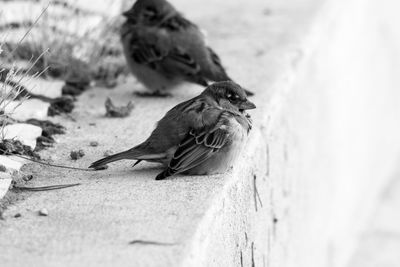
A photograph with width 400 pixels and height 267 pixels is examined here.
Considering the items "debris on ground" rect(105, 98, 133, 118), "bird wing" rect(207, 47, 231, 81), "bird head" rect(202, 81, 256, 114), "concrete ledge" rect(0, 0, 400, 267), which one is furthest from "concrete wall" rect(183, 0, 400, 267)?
"debris on ground" rect(105, 98, 133, 118)

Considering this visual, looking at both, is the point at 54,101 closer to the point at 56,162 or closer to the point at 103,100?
the point at 103,100

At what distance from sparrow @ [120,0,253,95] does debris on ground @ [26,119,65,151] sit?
125 cm

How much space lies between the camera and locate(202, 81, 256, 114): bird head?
4668 millimetres

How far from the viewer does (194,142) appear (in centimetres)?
435

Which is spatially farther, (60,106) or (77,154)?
(60,106)

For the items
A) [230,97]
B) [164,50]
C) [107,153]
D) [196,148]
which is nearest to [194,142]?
[196,148]

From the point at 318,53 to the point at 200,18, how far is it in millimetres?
1485

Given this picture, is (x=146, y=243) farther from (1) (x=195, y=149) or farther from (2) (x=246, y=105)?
(2) (x=246, y=105)

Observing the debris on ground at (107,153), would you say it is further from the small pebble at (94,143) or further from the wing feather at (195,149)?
the wing feather at (195,149)

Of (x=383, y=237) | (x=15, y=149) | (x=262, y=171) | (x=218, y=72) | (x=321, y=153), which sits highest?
(x=15, y=149)

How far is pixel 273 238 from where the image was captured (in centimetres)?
511

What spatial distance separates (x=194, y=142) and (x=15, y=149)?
36.5 inches

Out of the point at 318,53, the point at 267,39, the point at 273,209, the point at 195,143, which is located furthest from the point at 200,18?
the point at 195,143

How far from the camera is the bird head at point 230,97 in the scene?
4.67 meters
